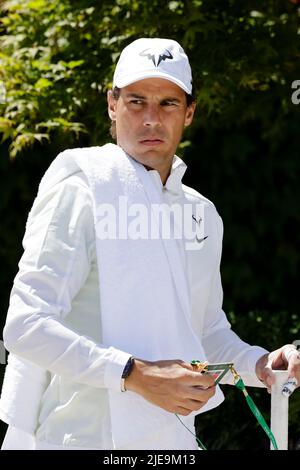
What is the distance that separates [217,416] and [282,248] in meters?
1.73

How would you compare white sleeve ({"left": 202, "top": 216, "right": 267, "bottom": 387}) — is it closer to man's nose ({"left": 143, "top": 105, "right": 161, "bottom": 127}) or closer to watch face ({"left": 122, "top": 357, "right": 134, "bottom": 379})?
man's nose ({"left": 143, "top": 105, "right": 161, "bottom": 127})

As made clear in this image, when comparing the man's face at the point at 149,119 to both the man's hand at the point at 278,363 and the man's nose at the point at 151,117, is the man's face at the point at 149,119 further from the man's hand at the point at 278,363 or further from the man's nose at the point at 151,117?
the man's hand at the point at 278,363

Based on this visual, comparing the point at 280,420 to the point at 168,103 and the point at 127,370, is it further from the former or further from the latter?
the point at 168,103

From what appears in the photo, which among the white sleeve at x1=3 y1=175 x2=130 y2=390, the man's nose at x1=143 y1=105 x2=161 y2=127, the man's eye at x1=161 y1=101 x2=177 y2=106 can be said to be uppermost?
the man's eye at x1=161 y1=101 x2=177 y2=106

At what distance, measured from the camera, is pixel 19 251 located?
5.50 m

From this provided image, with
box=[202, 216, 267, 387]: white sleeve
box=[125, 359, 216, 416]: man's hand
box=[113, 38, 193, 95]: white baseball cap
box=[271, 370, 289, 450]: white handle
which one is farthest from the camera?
box=[202, 216, 267, 387]: white sleeve

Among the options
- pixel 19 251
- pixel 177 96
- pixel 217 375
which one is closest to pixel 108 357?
pixel 217 375

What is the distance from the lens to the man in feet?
6.88

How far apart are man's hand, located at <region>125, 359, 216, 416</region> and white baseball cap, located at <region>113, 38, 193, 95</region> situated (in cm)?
70

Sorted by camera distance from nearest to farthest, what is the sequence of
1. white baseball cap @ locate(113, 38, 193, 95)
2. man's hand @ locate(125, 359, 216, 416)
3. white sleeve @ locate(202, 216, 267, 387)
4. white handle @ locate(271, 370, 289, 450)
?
man's hand @ locate(125, 359, 216, 416), white handle @ locate(271, 370, 289, 450), white baseball cap @ locate(113, 38, 193, 95), white sleeve @ locate(202, 216, 267, 387)

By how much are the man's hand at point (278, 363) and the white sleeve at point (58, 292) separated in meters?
0.42

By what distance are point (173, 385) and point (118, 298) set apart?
0.25m

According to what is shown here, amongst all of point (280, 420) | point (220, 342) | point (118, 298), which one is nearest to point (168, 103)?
point (118, 298)

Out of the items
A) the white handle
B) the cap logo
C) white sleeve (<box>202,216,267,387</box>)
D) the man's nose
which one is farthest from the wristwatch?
the cap logo
